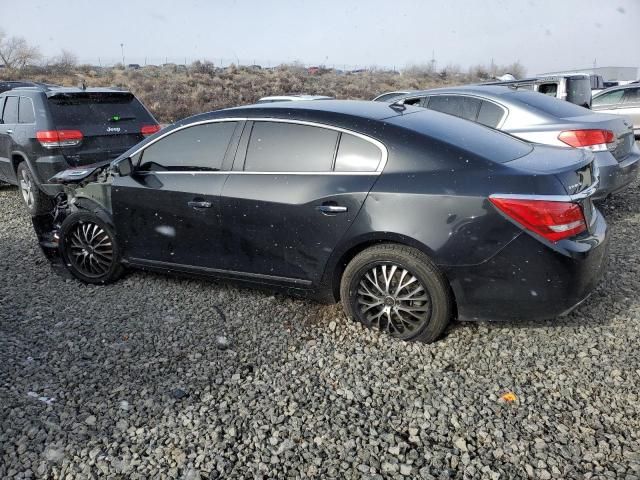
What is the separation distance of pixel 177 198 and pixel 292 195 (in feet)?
3.43

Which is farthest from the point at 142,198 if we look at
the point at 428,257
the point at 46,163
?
the point at 46,163

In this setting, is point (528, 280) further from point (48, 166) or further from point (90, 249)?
point (48, 166)

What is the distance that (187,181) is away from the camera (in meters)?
4.23

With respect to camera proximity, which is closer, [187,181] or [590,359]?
[590,359]

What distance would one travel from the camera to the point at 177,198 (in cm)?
424

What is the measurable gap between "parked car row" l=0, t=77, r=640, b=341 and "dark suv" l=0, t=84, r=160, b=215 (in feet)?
6.56

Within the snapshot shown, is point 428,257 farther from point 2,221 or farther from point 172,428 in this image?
point 2,221

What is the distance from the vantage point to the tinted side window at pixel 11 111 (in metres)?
7.49

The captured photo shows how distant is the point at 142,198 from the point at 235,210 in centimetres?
96

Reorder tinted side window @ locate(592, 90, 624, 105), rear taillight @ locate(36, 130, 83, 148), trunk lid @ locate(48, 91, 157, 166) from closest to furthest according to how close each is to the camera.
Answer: rear taillight @ locate(36, 130, 83, 148), trunk lid @ locate(48, 91, 157, 166), tinted side window @ locate(592, 90, 624, 105)

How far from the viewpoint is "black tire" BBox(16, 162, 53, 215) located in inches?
281

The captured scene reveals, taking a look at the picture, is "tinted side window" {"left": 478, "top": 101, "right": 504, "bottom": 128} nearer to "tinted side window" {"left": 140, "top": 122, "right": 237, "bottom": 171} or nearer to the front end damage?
"tinted side window" {"left": 140, "top": 122, "right": 237, "bottom": 171}

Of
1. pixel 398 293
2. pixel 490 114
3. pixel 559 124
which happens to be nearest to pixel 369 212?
pixel 398 293

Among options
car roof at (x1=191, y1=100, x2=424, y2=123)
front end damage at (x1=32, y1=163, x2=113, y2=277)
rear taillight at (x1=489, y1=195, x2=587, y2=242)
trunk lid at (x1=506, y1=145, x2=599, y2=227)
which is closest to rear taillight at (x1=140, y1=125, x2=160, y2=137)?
front end damage at (x1=32, y1=163, x2=113, y2=277)
